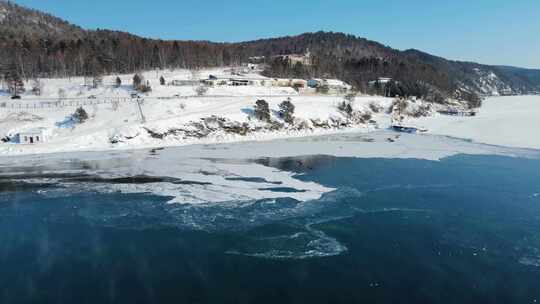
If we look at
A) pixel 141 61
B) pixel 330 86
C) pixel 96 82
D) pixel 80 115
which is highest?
pixel 141 61

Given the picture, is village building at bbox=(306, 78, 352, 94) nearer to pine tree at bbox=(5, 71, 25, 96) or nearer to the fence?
the fence

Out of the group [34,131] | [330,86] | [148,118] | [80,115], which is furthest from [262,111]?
[330,86]

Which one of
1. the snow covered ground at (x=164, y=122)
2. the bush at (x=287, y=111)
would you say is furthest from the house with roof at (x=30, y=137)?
the bush at (x=287, y=111)

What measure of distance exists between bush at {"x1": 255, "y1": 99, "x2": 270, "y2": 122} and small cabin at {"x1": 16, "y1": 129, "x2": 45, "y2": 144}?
2683cm

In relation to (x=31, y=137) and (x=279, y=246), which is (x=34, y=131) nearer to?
(x=31, y=137)

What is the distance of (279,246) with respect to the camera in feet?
57.6

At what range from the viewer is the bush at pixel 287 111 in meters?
60.3

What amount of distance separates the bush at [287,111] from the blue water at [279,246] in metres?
32.4

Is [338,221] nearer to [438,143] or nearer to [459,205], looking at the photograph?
[459,205]

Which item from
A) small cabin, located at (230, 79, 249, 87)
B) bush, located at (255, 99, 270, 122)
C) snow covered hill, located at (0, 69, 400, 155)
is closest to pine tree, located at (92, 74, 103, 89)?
snow covered hill, located at (0, 69, 400, 155)

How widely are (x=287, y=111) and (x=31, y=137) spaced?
3301cm

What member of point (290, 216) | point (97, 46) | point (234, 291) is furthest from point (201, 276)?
point (97, 46)

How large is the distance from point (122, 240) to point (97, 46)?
300ft

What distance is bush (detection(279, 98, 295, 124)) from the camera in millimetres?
60344
